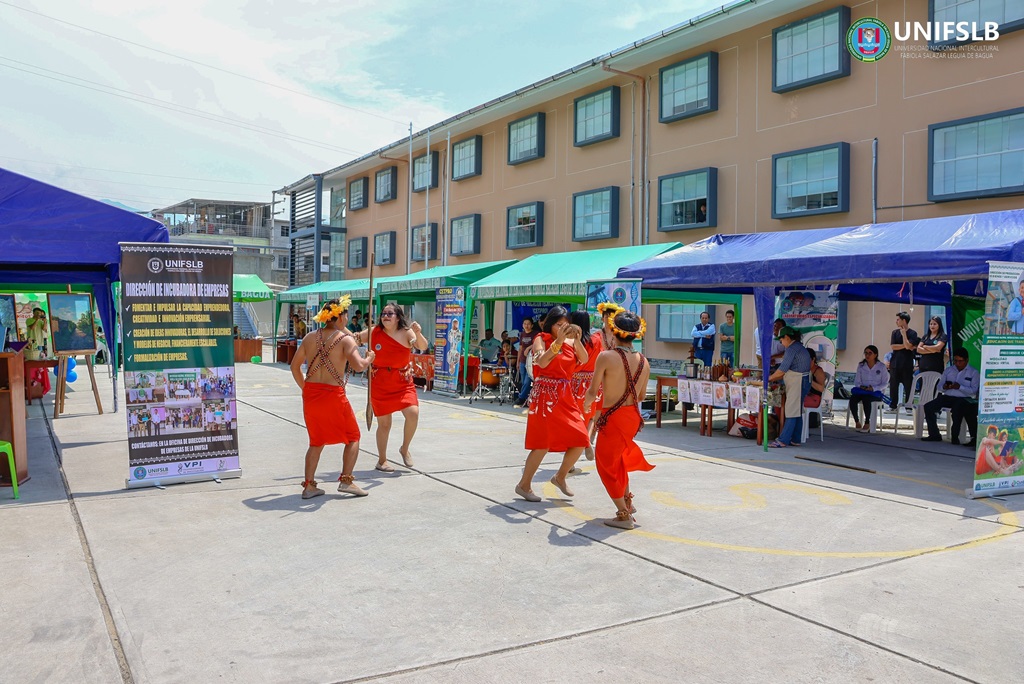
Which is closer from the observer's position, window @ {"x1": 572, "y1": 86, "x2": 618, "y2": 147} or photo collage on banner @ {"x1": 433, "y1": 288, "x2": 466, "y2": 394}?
photo collage on banner @ {"x1": 433, "y1": 288, "x2": 466, "y2": 394}

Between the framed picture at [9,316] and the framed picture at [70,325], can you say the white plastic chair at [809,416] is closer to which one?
the framed picture at [70,325]

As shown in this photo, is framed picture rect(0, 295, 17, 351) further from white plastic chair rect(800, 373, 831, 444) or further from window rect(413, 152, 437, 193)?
white plastic chair rect(800, 373, 831, 444)

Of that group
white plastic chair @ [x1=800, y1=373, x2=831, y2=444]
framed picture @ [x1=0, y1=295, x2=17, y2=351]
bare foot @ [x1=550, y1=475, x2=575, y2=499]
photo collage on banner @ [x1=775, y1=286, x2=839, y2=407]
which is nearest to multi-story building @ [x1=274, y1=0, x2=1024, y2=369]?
photo collage on banner @ [x1=775, y1=286, x2=839, y2=407]

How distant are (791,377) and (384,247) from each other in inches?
911

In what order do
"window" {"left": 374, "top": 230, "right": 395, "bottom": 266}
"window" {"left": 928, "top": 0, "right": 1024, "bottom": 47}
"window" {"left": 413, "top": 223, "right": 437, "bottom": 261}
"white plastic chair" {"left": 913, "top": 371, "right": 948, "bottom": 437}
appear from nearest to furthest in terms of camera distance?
"white plastic chair" {"left": 913, "top": 371, "right": 948, "bottom": 437} < "window" {"left": 928, "top": 0, "right": 1024, "bottom": 47} < "window" {"left": 413, "top": 223, "right": 437, "bottom": 261} < "window" {"left": 374, "top": 230, "right": 395, "bottom": 266}

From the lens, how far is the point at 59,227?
755cm

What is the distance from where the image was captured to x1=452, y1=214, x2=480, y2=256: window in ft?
84.9

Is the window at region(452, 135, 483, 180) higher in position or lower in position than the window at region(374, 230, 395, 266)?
higher

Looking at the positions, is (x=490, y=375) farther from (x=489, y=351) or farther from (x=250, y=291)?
(x=250, y=291)

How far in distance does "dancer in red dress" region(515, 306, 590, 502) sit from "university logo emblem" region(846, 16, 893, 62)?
1148 cm

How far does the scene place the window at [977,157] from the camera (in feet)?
42.7

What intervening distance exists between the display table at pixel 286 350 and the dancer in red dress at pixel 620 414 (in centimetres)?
2168

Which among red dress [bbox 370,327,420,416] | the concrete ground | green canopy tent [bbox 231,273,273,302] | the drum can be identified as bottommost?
the concrete ground

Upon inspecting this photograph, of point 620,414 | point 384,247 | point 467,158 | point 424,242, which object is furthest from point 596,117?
point 620,414
